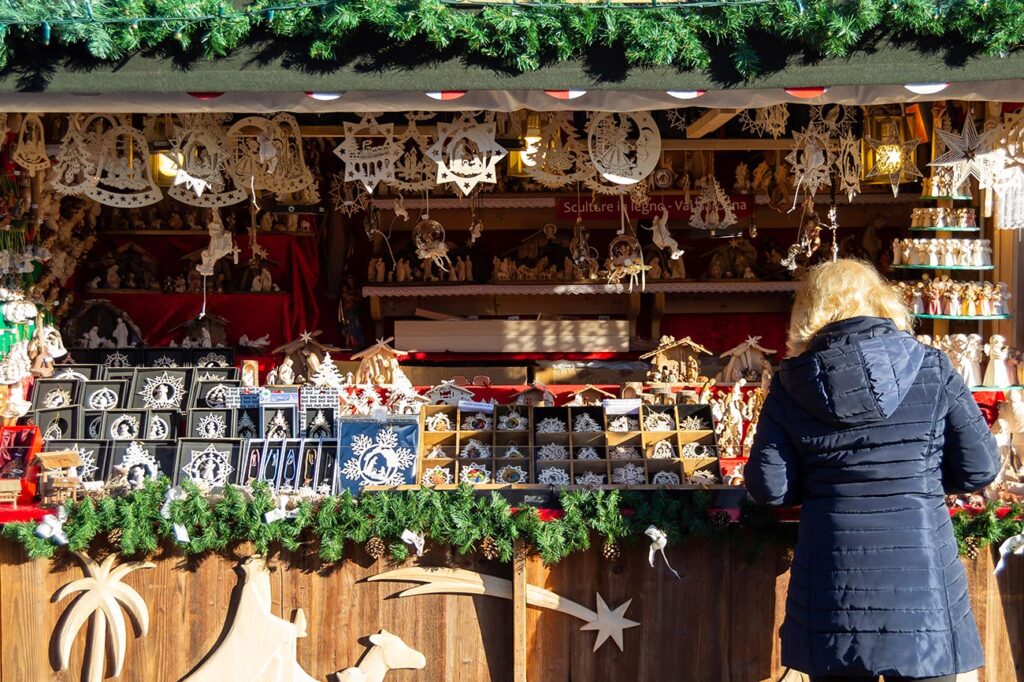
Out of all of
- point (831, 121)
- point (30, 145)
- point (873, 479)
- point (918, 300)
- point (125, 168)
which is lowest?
point (873, 479)

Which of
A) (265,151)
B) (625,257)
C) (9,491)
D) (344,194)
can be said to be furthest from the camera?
(344,194)

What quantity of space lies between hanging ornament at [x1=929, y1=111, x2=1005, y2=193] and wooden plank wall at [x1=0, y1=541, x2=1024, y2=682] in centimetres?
176

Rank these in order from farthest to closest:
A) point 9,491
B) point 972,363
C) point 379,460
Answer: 1. point 972,363
2. point 379,460
3. point 9,491

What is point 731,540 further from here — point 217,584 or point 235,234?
point 235,234

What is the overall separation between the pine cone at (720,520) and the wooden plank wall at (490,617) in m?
0.10

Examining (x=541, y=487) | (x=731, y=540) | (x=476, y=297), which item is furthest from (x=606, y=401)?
(x=476, y=297)

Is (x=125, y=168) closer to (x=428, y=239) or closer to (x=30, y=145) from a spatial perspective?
(x=30, y=145)

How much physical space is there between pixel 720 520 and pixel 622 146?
1.64 metres

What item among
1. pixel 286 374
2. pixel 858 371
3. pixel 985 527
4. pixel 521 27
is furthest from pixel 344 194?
pixel 858 371

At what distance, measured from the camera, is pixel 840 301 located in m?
3.33

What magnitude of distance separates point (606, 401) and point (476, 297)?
345 centimetres

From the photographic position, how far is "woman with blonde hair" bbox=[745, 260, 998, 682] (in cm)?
321

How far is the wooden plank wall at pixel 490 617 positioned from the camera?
4129 millimetres

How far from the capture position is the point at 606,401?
517cm
